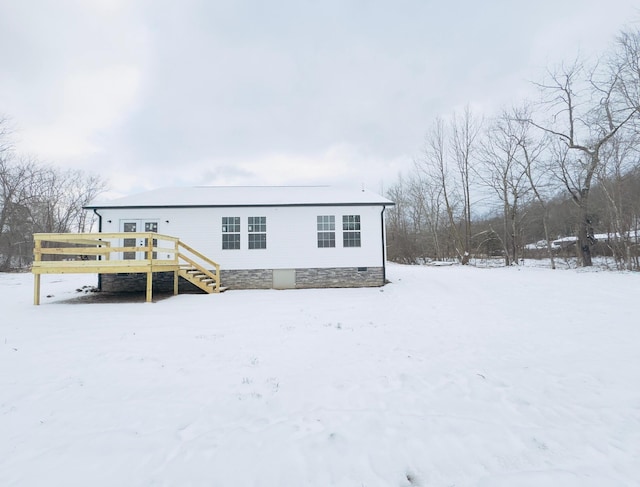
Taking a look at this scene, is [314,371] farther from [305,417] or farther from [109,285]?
[109,285]

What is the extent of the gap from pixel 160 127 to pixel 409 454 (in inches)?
775

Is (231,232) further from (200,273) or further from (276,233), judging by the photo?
(200,273)

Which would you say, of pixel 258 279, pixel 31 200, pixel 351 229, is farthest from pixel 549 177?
pixel 31 200

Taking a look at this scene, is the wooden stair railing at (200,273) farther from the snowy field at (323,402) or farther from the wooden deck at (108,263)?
the snowy field at (323,402)

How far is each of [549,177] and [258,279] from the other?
18.0 metres

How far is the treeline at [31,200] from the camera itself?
63.7 feet

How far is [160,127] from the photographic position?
16406mm

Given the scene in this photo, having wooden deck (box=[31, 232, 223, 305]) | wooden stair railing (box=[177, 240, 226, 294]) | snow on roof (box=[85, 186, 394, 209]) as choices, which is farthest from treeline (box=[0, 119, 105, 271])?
wooden stair railing (box=[177, 240, 226, 294])

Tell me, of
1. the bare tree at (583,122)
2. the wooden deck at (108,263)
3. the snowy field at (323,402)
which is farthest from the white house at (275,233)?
the bare tree at (583,122)

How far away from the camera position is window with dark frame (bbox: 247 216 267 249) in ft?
37.6

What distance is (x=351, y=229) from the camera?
11.6 meters

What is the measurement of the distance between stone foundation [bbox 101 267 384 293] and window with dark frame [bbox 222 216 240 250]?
105 centimetres

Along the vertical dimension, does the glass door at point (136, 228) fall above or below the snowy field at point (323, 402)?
above

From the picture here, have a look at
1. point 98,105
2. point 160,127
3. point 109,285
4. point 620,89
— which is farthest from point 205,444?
point 620,89
